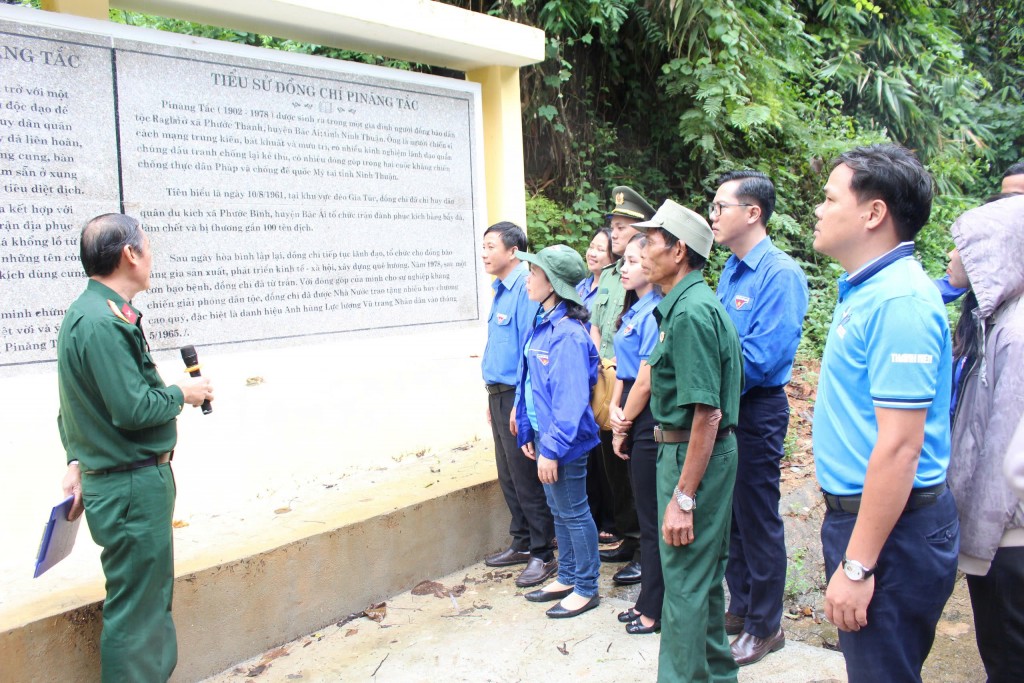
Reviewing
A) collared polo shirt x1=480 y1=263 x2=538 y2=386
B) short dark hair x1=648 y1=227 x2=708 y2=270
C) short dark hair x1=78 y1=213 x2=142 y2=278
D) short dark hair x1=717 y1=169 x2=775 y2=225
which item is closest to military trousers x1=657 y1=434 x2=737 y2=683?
short dark hair x1=648 y1=227 x2=708 y2=270

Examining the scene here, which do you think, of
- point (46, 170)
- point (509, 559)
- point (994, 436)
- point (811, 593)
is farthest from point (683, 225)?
point (46, 170)

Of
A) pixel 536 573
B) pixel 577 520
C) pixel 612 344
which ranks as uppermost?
pixel 612 344

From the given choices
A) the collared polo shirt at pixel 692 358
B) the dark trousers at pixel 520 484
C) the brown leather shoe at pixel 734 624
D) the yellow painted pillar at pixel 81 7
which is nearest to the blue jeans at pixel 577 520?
the dark trousers at pixel 520 484

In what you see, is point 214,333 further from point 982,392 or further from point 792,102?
point 792,102

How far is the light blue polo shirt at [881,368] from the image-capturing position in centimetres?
180

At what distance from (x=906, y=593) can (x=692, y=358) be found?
39.2 inches

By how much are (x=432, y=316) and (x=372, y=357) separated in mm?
483

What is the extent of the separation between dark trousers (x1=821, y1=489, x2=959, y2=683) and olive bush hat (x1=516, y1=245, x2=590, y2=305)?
6.60ft

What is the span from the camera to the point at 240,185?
4008 mm

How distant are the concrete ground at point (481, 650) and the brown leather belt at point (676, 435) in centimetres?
109

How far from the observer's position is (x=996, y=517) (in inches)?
82.0

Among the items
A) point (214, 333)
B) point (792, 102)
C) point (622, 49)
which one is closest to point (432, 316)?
point (214, 333)

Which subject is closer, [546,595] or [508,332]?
[546,595]

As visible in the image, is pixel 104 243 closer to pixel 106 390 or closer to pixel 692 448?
pixel 106 390
